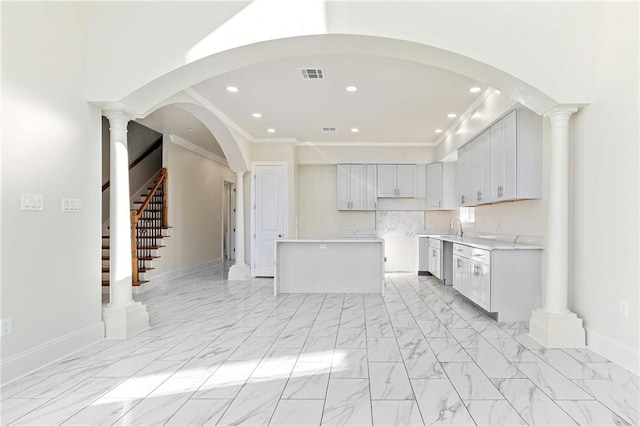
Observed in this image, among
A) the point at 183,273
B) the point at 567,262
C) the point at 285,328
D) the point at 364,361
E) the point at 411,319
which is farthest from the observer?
the point at 183,273

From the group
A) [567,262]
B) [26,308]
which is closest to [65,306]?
[26,308]

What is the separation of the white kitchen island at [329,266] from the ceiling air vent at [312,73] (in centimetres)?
255

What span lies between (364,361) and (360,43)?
270 centimetres

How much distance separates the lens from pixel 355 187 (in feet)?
26.9

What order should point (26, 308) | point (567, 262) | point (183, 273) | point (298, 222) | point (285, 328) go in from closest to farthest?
1. point (26, 308)
2. point (567, 262)
3. point (285, 328)
4. point (183, 273)
5. point (298, 222)

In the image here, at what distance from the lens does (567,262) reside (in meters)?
3.49

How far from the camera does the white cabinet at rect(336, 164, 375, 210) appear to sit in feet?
26.9

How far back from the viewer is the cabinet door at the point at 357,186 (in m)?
8.20

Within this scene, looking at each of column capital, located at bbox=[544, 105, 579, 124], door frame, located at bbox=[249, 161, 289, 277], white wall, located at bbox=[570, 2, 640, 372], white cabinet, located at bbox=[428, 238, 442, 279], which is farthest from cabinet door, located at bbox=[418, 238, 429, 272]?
column capital, located at bbox=[544, 105, 579, 124]

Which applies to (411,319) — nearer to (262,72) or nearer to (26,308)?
(262,72)

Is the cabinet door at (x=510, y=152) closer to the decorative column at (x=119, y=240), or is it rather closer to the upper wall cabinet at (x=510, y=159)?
the upper wall cabinet at (x=510, y=159)

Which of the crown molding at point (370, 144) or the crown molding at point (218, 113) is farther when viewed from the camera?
the crown molding at point (370, 144)

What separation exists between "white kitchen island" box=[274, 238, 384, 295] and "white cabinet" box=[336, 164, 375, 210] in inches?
91.7

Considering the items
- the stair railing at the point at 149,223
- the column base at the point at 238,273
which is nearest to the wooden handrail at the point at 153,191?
the stair railing at the point at 149,223
